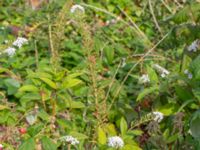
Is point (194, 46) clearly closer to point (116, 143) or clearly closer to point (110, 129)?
point (110, 129)

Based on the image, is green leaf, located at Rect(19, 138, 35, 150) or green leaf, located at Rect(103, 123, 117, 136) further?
green leaf, located at Rect(103, 123, 117, 136)

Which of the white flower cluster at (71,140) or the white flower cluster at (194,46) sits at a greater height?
the white flower cluster at (194,46)

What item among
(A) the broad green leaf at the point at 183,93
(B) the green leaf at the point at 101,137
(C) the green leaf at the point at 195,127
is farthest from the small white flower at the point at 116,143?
(A) the broad green leaf at the point at 183,93

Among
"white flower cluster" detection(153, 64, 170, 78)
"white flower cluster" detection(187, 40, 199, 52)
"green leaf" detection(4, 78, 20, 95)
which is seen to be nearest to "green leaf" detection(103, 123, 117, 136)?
"white flower cluster" detection(153, 64, 170, 78)

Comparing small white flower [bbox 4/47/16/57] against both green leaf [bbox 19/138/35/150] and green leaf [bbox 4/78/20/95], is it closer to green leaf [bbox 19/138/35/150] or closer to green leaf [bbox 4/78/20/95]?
green leaf [bbox 4/78/20/95]

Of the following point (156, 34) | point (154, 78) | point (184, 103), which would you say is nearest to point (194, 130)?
point (184, 103)

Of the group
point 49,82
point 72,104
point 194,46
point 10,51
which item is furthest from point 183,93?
point 10,51

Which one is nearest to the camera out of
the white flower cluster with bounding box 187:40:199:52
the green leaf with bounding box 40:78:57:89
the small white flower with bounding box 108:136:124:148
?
the small white flower with bounding box 108:136:124:148

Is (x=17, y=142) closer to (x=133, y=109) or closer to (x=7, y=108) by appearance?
(x=7, y=108)

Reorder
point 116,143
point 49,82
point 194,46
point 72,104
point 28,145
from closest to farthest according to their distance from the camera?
point 28,145 → point 116,143 → point 49,82 → point 72,104 → point 194,46

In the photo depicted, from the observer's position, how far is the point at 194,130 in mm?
3072

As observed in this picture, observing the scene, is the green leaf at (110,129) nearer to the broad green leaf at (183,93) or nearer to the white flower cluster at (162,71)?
the broad green leaf at (183,93)

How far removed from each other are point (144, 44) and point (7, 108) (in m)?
2.21

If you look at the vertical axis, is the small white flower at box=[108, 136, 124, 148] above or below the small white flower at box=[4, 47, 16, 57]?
below
